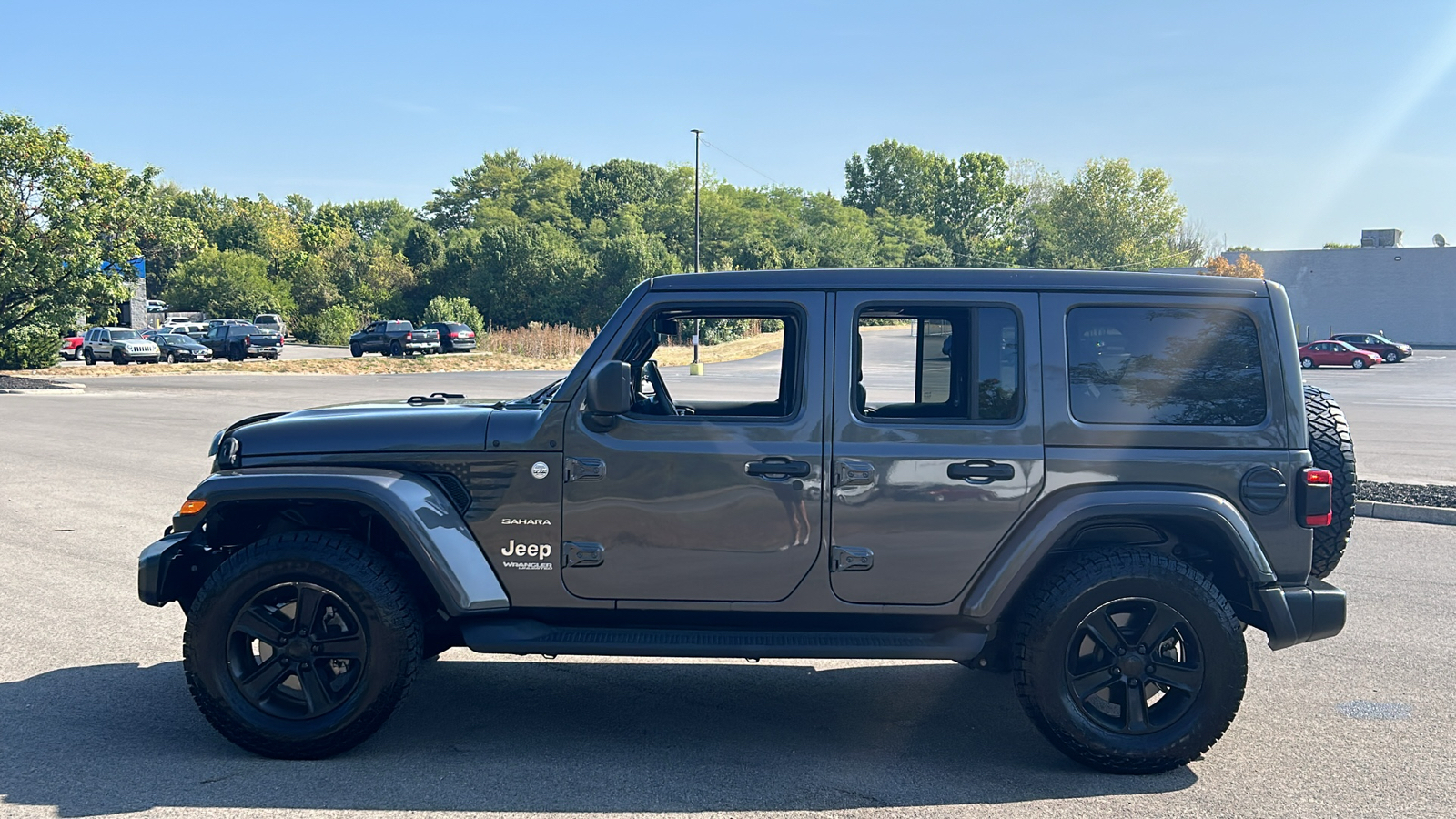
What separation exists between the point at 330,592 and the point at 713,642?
1537 mm

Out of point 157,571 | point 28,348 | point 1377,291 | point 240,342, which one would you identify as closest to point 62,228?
point 28,348

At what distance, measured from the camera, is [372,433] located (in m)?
4.52

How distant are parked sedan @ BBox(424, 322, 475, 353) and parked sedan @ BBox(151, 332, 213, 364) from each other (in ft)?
32.3

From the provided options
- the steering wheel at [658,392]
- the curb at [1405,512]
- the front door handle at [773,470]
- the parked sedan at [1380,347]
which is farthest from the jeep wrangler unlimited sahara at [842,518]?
the parked sedan at [1380,347]

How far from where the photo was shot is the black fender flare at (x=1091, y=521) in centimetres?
432

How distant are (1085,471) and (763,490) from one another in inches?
51.0

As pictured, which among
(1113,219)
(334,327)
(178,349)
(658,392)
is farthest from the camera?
(1113,219)

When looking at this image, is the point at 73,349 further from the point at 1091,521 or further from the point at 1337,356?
the point at 1091,521

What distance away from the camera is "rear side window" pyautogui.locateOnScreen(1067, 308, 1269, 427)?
4.50 metres

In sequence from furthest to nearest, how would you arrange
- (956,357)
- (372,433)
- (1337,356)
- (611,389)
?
(1337,356), (956,357), (372,433), (611,389)

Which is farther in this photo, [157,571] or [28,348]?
[28,348]

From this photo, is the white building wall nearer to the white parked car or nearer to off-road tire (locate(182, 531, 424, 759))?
the white parked car

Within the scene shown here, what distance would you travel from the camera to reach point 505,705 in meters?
5.16

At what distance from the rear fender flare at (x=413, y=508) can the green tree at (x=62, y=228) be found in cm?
2873
